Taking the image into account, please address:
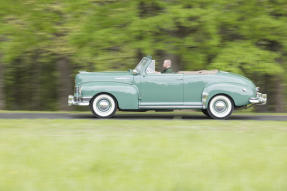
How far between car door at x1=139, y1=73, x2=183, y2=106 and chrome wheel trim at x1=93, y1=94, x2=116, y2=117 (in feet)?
2.58

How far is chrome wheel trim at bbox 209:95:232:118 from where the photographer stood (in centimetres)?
1496

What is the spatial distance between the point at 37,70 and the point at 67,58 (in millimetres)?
5192

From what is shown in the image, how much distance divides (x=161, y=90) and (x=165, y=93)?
134 millimetres

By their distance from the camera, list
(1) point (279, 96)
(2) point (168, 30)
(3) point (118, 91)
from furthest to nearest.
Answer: (1) point (279, 96) < (2) point (168, 30) < (3) point (118, 91)

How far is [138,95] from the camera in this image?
14.9 m

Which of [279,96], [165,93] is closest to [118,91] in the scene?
[165,93]

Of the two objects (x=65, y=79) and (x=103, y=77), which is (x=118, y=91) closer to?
(x=103, y=77)
